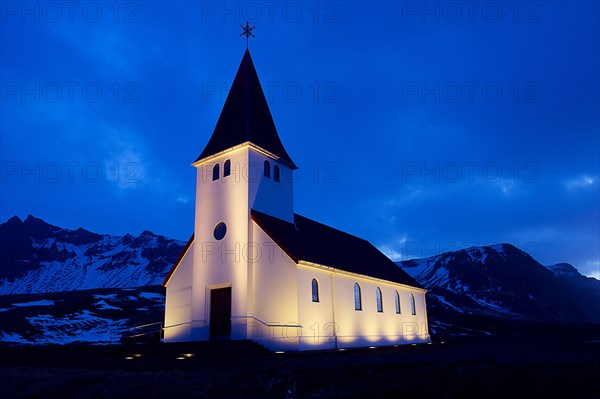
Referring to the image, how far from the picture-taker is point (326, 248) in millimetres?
27984

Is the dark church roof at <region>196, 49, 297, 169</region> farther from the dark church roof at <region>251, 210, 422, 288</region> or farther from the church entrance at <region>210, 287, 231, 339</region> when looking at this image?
the church entrance at <region>210, 287, 231, 339</region>

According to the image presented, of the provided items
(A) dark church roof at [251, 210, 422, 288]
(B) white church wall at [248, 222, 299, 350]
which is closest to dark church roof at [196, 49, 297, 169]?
(A) dark church roof at [251, 210, 422, 288]

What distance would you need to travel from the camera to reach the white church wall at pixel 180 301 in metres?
25.9

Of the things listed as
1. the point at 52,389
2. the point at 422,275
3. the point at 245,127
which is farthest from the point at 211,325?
the point at 422,275

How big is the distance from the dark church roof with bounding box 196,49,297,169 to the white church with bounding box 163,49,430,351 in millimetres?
87

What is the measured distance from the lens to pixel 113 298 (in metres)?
65.9

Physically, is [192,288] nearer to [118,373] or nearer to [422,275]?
[118,373]

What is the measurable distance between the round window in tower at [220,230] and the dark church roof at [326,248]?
2116 mm

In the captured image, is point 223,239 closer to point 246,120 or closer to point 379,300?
point 246,120

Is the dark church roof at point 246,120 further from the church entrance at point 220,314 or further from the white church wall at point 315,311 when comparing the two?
the church entrance at point 220,314

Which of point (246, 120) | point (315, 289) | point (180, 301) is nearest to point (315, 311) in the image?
point (315, 289)

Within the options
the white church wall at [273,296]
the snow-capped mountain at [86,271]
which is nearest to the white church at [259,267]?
the white church wall at [273,296]

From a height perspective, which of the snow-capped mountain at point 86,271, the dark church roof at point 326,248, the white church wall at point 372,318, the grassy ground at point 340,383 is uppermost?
the snow-capped mountain at point 86,271

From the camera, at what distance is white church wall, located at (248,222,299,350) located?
2175cm
